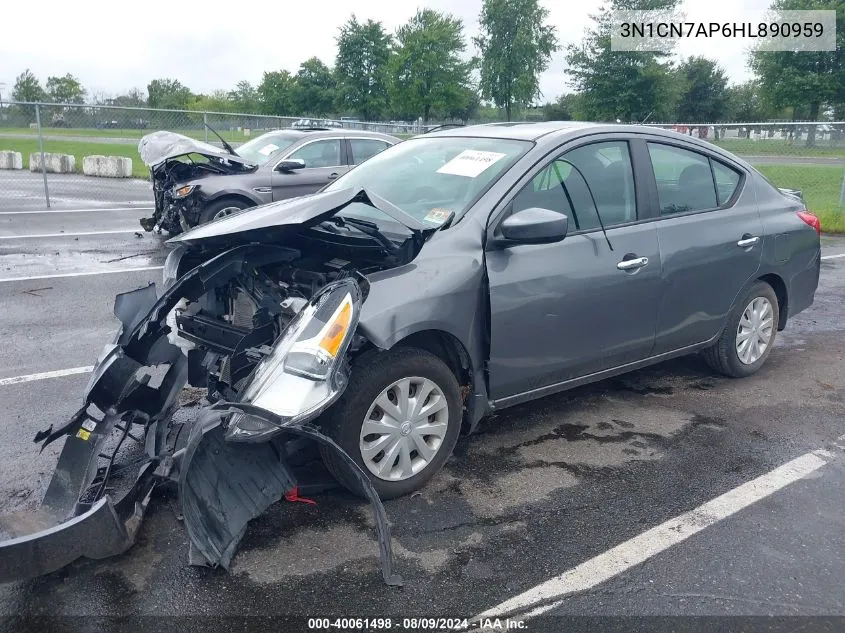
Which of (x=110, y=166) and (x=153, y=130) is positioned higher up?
(x=153, y=130)

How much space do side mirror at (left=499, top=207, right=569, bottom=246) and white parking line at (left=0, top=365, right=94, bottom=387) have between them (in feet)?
10.2

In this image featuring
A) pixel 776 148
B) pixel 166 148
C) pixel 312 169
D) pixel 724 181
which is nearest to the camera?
pixel 724 181

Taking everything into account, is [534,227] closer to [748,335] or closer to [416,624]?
[416,624]

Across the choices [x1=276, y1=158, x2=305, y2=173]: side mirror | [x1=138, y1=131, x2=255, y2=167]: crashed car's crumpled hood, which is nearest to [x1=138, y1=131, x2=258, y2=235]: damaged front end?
[x1=138, y1=131, x2=255, y2=167]: crashed car's crumpled hood

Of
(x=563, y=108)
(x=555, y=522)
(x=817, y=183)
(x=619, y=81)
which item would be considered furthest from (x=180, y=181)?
(x=563, y=108)

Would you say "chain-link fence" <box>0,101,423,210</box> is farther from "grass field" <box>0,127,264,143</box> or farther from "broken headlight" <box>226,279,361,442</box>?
"broken headlight" <box>226,279,361,442</box>

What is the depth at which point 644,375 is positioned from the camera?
5.39m

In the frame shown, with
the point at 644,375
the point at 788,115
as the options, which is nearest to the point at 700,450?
the point at 644,375

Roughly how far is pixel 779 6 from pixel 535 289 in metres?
53.4

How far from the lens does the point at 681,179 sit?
476cm

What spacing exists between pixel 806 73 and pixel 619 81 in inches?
506

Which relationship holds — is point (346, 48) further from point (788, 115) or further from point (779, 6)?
point (788, 115)

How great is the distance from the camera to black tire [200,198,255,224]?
9891 millimetres

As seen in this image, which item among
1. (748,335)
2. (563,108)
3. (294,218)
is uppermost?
(563,108)
